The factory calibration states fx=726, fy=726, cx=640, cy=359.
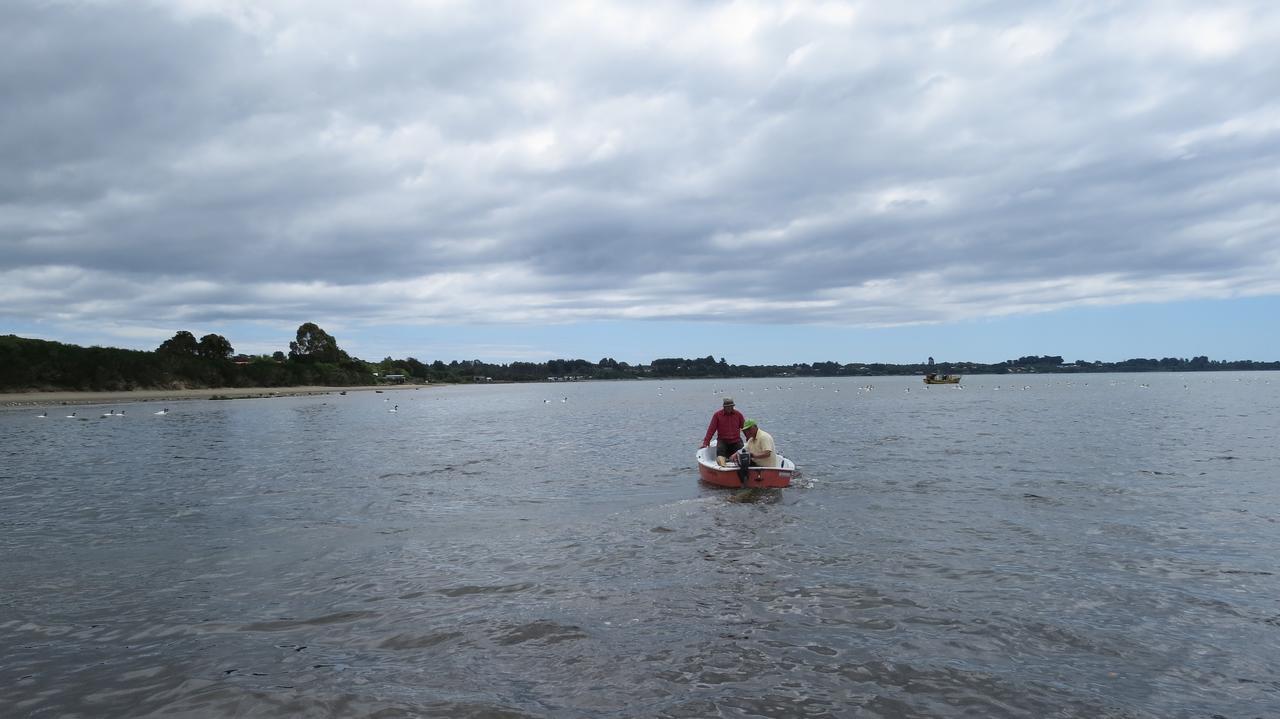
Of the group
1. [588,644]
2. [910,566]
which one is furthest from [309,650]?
[910,566]

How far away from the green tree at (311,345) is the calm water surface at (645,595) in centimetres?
16911

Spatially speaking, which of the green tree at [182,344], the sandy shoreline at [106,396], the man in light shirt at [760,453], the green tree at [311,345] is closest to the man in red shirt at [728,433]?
the man in light shirt at [760,453]

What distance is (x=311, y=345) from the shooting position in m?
182

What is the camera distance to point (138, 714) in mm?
6719

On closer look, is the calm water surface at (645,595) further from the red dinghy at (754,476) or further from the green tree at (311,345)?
the green tree at (311,345)

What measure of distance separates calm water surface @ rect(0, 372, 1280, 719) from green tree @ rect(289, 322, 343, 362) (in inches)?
6658

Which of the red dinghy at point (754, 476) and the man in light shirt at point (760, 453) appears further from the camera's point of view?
the man in light shirt at point (760, 453)

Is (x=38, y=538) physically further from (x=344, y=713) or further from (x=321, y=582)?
(x=344, y=713)

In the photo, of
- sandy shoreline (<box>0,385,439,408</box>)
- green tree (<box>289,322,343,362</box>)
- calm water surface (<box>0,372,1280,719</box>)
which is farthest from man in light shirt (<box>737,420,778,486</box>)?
green tree (<box>289,322,343,362</box>)

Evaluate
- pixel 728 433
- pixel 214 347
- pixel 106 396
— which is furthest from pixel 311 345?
pixel 728 433

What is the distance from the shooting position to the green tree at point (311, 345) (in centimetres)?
17975

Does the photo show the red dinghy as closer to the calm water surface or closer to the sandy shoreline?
the calm water surface

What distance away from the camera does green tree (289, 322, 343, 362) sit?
180 metres

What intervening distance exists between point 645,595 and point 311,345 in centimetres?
19011
